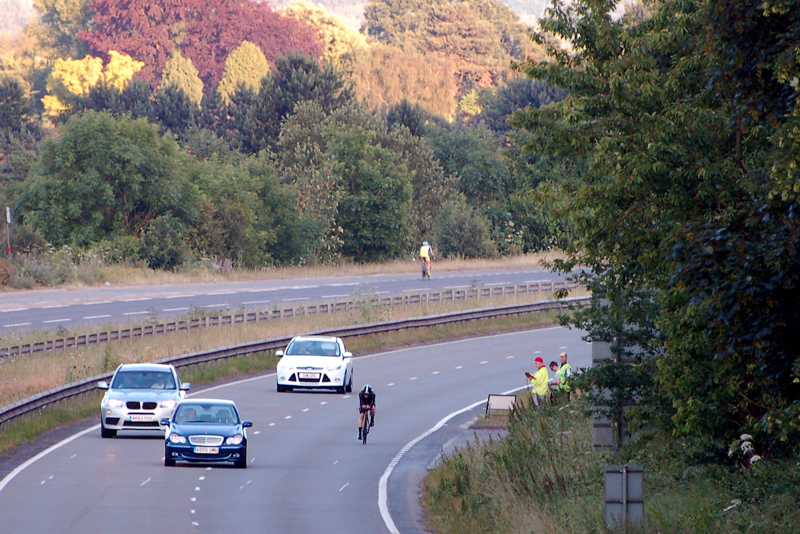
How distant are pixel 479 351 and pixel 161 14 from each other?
253ft

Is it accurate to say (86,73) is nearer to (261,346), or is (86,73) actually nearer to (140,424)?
(261,346)

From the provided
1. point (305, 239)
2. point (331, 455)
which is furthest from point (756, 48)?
point (305, 239)

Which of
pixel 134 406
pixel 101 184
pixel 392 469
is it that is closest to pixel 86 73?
pixel 101 184

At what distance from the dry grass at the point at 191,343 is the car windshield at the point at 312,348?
12.8ft

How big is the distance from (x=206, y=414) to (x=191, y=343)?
14079 mm

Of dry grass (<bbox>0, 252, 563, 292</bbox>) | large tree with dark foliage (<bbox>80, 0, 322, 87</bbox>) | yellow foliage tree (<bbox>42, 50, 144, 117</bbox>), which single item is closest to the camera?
dry grass (<bbox>0, 252, 563, 292</bbox>)

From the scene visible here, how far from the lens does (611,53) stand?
70.2ft

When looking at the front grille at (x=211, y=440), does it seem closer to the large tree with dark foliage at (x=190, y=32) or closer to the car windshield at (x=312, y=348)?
→ the car windshield at (x=312, y=348)

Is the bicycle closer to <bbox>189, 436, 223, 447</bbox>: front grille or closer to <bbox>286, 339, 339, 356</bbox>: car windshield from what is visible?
<bbox>189, 436, 223, 447</bbox>: front grille

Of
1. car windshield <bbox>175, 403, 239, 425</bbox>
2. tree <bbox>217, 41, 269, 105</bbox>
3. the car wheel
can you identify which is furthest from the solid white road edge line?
tree <bbox>217, 41, 269, 105</bbox>

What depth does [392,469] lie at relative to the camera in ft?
70.0

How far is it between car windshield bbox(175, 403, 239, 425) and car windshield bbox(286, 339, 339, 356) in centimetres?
911

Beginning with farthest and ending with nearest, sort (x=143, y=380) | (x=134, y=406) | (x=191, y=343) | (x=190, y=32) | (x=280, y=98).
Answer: (x=190, y=32) → (x=280, y=98) → (x=191, y=343) → (x=143, y=380) → (x=134, y=406)

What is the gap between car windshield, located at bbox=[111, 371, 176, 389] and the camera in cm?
2341
